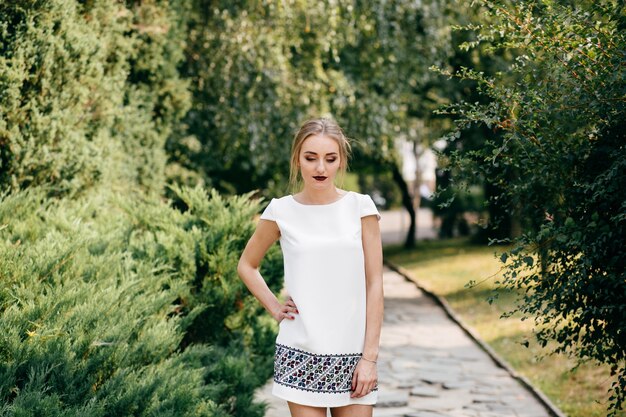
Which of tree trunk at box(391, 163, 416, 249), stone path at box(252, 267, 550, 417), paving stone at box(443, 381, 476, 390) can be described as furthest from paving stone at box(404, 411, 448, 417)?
tree trunk at box(391, 163, 416, 249)

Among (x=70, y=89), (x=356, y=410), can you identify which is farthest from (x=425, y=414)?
(x=70, y=89)

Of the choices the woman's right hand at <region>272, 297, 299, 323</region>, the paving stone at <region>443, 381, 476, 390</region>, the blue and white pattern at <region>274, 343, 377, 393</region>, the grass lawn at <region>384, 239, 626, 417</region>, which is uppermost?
the woman's right hand at <region>272, 297, 299, 323</region>

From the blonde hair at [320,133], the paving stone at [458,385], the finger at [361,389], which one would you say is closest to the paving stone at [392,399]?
the paving stone at [458,385]

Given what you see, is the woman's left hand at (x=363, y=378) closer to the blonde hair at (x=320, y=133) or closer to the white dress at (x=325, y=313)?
the white dress at (x=325, y=313)

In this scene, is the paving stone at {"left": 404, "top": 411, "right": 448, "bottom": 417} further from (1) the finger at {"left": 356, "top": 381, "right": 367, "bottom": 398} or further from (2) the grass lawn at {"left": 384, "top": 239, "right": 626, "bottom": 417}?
(1) the finger at {"left": 356, "top": 381, "right": 367, "bottom": 398}

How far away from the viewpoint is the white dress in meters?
3.25

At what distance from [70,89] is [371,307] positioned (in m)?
4.52

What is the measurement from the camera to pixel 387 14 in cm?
1324

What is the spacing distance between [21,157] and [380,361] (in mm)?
4702

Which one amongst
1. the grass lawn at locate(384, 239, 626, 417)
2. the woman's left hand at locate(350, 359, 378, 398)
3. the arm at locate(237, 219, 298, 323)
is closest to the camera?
the woman's left hand at locate(350, 359, 378, 398)

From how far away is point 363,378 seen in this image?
3.23 m

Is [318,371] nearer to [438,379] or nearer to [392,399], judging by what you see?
[392,399]

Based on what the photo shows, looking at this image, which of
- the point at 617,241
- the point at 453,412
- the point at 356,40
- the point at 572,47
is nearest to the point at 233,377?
the point at 453,412

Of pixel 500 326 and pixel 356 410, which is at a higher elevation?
pixel 356 410
